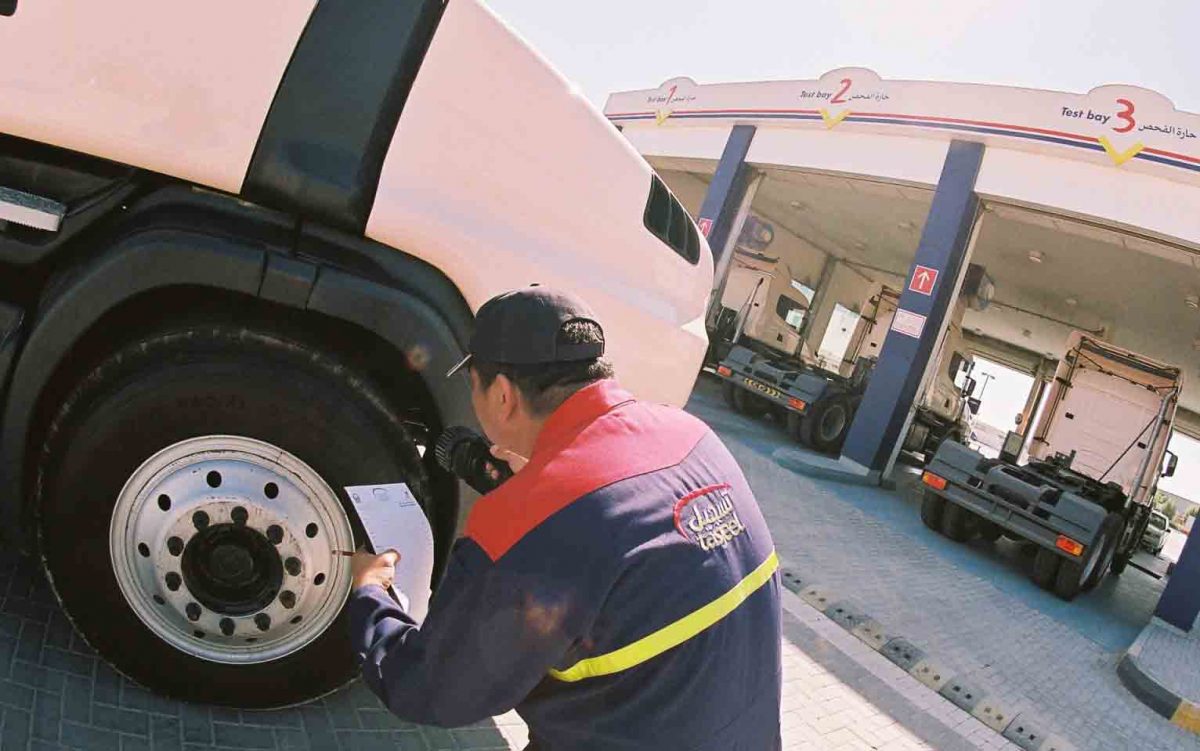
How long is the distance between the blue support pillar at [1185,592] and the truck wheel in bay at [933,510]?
2.26 m

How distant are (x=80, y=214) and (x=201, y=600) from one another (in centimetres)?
107

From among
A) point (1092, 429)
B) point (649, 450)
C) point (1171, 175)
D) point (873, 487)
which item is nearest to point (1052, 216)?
point (1171, 175)

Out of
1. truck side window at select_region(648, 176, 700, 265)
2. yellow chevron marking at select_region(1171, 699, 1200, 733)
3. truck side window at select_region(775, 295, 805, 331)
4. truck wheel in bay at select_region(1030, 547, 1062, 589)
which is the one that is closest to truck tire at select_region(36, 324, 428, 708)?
truck side window at select_region(648, 176, 700, 265)

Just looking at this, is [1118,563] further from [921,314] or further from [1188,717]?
[1188,717]

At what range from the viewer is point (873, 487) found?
34.3 feet

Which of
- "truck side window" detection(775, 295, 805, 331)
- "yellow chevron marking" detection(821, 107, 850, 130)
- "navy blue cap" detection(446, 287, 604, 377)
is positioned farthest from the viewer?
"truck side window" detection(775, 295, 805, 331)

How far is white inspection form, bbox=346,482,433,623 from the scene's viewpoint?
1565mm

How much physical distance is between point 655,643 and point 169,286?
5.19 ft

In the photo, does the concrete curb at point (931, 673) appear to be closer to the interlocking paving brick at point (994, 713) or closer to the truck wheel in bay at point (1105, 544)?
the interlocking paving brick at point (994, 713)

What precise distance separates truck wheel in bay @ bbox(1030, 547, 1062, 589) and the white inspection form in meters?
7.97

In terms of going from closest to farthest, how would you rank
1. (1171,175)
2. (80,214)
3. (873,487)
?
(80,214) < (1171,175) < (873,487)

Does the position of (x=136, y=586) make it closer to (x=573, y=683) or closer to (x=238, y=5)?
(x=573, y=683)

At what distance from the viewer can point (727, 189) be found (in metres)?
14.2

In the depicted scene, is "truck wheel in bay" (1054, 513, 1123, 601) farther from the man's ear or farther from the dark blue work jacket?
the man's ear
